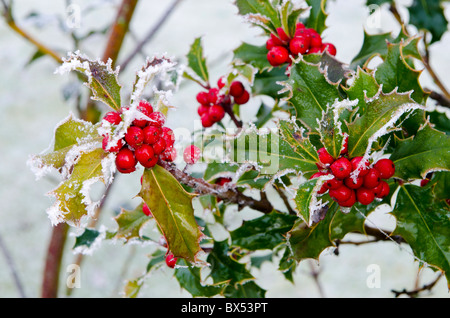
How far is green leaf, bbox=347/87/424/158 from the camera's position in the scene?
18.4 inches

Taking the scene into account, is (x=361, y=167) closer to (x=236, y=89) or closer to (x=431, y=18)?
(x=236, y=89)

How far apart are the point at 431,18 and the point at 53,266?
99 cm

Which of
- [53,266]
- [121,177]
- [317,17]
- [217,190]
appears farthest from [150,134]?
[121,177]

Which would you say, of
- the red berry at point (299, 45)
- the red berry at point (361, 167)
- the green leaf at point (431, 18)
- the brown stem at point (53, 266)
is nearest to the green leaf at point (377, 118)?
the red berry at point (361, 167)

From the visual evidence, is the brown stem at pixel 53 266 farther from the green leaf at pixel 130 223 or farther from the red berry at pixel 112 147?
the red berry at pixel 112 147

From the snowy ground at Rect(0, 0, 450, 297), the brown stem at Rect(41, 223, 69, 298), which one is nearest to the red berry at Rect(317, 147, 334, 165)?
the brown stem at Rect(41, 223, 69, 298)

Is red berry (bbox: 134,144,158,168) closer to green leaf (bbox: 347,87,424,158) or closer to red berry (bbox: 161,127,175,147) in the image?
red berry (bbox: 161,127,175,147)

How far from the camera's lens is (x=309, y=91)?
1.78 feet

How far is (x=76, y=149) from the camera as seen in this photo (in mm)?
454

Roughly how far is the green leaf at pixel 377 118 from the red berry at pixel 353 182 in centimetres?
3

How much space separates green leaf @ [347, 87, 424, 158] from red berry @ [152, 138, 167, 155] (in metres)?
0.19

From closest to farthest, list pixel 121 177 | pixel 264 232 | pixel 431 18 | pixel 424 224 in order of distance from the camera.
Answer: pixel 424 224 < pixel 264 232 < pixel 431 18 < pixel 121 177
